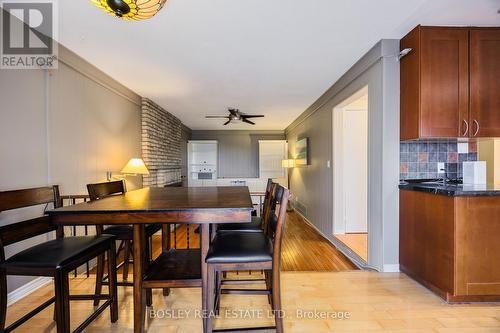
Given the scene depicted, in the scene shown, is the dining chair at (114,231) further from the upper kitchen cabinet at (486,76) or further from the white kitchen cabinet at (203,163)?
the white kitchen cabinet at (203,163)

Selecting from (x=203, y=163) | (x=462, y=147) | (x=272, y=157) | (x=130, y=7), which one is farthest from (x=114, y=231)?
(x=272, y=157)

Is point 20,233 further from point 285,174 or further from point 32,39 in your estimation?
point 285,174

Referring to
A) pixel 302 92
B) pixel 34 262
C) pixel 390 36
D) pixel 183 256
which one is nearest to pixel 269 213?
pixel 183 256

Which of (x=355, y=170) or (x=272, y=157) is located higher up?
(x=272, y=157)

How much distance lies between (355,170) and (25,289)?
438 centimetres

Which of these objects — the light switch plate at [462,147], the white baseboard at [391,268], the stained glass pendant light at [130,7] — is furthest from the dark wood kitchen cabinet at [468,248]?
the stained glass pendant light at [130,7]

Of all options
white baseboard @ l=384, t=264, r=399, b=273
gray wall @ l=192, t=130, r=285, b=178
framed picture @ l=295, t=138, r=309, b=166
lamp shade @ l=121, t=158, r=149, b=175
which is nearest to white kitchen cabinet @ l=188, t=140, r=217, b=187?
gray wall @ l=192, t=130, r=285, b=178

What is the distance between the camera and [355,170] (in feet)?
13.9

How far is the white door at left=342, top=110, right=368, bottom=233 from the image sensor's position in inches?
163

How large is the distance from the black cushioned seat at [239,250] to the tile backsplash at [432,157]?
70.2 inches

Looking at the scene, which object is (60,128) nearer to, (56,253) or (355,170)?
(56,253)

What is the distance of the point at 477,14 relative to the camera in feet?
6.85

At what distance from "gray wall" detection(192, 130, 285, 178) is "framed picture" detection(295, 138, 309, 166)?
7.30 feet

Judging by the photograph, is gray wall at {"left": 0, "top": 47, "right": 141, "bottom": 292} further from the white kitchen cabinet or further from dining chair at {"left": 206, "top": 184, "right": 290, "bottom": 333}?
the white kitchen cabinet
